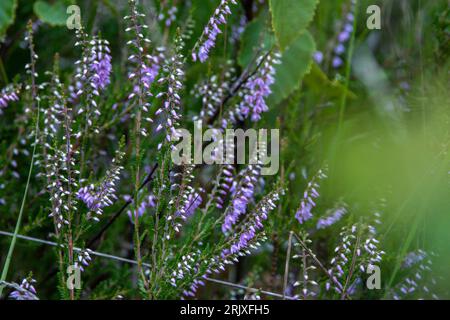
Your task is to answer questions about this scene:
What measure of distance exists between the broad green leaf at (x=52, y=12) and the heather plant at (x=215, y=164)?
0.5 inches

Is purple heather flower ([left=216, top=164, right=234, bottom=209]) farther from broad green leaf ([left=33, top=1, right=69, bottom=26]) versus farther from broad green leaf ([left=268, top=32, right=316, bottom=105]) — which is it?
broad green leaf ([left=33, top=1, right=69, bottom=26])

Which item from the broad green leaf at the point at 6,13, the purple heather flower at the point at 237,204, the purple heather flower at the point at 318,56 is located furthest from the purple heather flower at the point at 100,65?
the purple heather flower at the point at 318,56

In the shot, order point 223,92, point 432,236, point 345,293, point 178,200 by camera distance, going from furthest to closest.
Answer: point 223,92
point 432,236
point 345,293
point 178,200

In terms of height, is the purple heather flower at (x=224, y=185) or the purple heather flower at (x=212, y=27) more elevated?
the purple heather flower at (x=212, y=27)

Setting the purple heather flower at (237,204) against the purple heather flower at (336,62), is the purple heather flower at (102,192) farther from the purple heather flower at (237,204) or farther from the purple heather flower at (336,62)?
the purple heather flower at (336,62)

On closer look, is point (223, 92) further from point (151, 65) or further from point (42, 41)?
point (42, 41)

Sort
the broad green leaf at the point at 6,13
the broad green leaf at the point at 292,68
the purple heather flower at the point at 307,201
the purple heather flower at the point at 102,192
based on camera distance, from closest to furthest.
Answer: the purple heather flower at the point at 102,192
the purple heather flower at the point at 307,201
the broad green leaf at the point at 6,13
the broad green leaf at the point at 292,68

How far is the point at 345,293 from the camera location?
1.56m

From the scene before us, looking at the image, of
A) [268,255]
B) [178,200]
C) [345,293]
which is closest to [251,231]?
[178,200]

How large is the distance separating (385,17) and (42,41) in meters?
1.46

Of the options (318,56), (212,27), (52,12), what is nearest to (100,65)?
(212,27)

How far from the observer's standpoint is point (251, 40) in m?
2.04

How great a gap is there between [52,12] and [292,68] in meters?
A: 0.81

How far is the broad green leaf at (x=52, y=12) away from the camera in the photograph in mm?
1977
